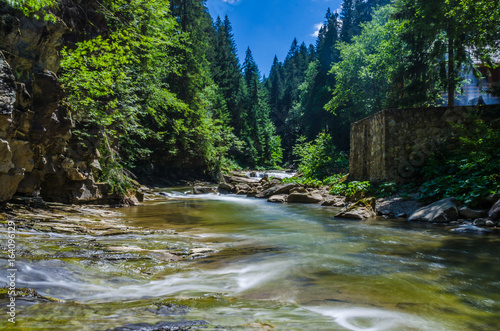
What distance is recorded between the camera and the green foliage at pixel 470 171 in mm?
7695

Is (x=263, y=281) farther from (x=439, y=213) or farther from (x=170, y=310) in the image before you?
(x=439, y=213)

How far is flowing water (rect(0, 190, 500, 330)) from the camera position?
7.43ft

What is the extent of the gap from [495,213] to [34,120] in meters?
10.1

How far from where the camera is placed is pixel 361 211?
8.89 metres

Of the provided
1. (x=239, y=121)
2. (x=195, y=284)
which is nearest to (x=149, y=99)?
(x=195, y=284)

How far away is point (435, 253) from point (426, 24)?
12.4m

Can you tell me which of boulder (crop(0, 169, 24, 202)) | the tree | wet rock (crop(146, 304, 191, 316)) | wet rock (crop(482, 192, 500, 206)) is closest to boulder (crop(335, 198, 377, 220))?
wet rock (crop(482, 192, 500, 206))

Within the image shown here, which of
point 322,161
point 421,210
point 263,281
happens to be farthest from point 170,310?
point 322,161

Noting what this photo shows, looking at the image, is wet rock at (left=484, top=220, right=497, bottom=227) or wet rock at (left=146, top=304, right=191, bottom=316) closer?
wet rock at (left=146, top=304, right=191, bottom=316)

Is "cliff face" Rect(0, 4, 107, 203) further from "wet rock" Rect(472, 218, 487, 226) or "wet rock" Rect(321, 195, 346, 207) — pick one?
"wet rock" Rect(472, 218, 487, 226)

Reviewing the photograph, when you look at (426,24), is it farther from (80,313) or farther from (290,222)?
(80,313)

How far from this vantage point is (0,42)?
5633 mm

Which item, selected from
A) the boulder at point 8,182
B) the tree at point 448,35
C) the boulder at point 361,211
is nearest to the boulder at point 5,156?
the boulder at point 8,182

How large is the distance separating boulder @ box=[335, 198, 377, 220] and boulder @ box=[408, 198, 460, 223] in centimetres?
115
